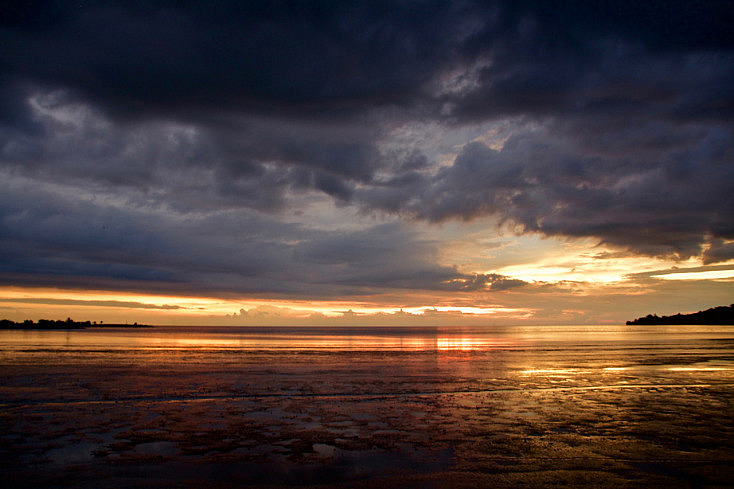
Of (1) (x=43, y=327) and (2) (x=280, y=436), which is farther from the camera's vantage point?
(1) (x=43, y=327)

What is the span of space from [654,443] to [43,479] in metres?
17.5

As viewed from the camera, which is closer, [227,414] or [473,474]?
[473,474]

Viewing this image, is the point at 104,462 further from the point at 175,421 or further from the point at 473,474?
the point at 473,474

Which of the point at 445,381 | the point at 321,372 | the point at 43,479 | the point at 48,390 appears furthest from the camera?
the point at 321,372

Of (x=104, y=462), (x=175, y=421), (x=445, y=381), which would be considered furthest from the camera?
(x=445, y=381)

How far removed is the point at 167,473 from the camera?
449 inches

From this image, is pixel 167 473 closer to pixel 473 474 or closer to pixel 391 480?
pixel 391 480

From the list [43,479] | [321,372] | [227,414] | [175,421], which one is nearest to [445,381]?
[321,372]

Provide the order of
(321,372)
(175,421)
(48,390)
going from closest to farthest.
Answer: (175,421) → (48,390) → (321,372)

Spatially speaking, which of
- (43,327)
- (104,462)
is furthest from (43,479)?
(43,327)

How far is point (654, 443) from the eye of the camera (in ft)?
46.4

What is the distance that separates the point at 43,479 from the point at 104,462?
1454 millimetres

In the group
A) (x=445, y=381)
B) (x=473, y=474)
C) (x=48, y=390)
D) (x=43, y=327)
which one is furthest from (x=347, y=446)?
(x=43, y=327)

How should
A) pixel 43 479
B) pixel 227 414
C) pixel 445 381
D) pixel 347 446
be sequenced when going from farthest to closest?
pixel 445 381, pixel 227 414, pixel 347 446, pixel 43 479
